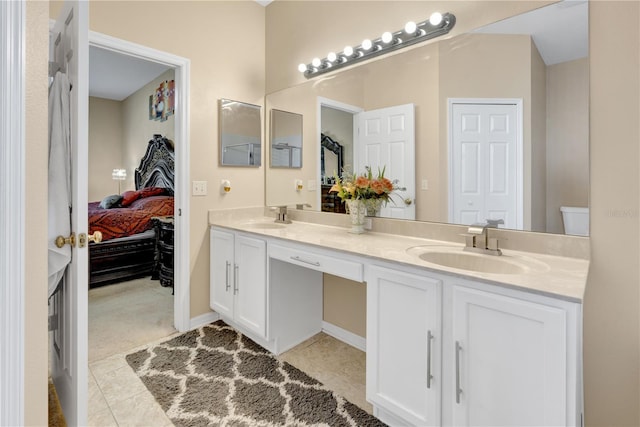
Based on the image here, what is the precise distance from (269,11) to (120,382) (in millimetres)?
2937

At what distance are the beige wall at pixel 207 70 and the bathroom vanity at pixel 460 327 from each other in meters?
0.83

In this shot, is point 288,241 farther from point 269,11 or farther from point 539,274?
point 269,11

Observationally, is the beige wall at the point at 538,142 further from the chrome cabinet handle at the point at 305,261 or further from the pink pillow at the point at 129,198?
the pink pillow at the point at 129,198

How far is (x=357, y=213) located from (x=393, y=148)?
461 mm

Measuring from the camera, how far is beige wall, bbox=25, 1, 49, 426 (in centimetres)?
92

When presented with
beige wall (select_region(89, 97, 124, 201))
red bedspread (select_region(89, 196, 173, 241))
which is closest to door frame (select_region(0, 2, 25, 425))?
red bedspread (select_region(89, 196, 173, 241))

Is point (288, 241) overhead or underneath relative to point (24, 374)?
overhead

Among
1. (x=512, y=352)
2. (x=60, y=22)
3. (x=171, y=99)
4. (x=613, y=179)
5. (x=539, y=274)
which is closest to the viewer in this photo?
(x=512, y=352)

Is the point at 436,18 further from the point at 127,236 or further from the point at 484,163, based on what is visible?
the point at 127,236

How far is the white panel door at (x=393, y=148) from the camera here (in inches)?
79.5

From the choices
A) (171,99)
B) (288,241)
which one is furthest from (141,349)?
(171,99)

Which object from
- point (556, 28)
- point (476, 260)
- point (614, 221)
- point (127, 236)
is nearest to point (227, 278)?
point (476, 260)

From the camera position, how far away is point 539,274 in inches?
48.3

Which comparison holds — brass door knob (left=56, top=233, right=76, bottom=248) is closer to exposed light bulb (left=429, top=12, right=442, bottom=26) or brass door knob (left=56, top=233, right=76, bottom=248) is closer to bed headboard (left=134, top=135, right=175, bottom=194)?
exposed light bulb (left=429, top=12, right=442, bottom=26)
